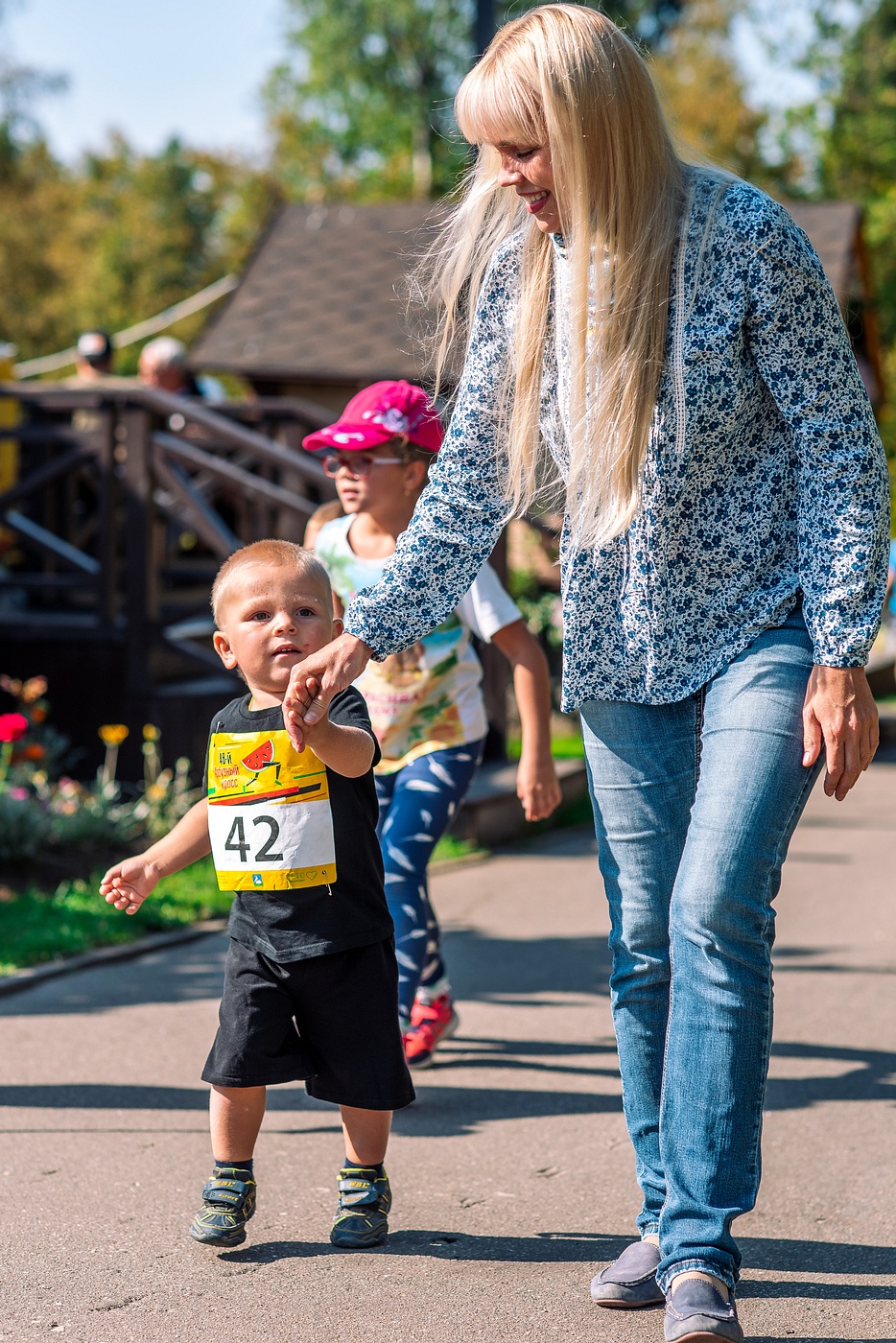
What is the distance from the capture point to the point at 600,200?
2.51 meters

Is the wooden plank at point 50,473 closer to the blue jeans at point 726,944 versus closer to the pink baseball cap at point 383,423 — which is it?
the pink baseball cap at point 383,423

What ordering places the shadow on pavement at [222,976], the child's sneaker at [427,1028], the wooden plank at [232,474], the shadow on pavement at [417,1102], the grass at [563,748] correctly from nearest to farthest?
the shadow on pavement at [417,1102]
the child's sneaker at [427,1028]
the shadow on pavement at [222,976]
the wooden plank at [232,474]
the grass at [563,748]

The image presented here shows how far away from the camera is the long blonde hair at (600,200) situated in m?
2.46

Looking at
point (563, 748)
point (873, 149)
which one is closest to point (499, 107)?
point (563, 748)

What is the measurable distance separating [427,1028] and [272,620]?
1.77 meters

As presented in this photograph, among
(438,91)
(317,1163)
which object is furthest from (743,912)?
(438,91)

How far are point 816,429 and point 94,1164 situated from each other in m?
2.26

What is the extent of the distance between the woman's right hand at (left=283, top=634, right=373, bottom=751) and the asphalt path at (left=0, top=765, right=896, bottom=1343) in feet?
3.40

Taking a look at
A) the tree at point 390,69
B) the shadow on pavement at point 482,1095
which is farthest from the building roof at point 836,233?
the tree at point 390,69

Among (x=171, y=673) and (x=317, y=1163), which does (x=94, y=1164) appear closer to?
(x=317, y=1163)

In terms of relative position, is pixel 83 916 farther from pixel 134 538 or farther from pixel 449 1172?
pixel 134 538

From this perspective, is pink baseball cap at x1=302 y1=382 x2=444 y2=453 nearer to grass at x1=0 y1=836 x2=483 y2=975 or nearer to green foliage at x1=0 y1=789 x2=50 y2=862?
grass at x1=0 y1=836 x2=483 y2=975

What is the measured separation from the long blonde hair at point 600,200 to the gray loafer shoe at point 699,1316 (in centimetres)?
120

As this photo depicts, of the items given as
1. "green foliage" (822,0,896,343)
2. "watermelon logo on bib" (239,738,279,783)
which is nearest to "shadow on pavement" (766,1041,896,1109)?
"watermelon logo on bib" (239,738,279,783)
